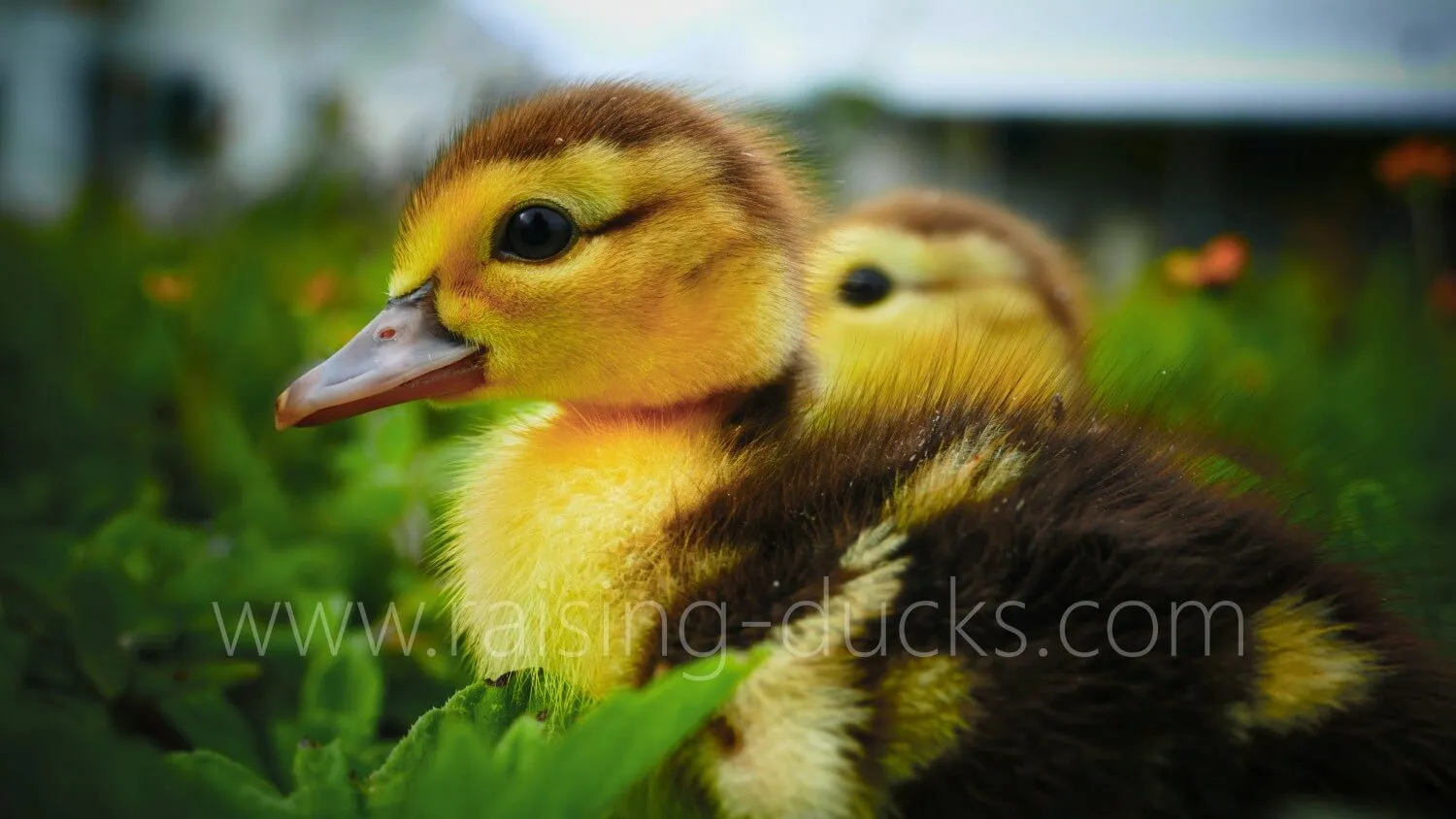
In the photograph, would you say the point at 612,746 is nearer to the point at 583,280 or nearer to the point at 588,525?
the point at 588,525

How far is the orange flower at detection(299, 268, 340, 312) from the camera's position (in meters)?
1.46

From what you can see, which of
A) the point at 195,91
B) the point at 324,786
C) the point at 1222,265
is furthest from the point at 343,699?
the point at 195,91

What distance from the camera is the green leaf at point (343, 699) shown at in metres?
0.63

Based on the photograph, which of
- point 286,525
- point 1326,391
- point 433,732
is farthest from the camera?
point 1326,391

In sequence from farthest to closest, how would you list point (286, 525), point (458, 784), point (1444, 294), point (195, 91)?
point (195, 91)
point (1444, 294)
point (286, 525)
point (458, 784)

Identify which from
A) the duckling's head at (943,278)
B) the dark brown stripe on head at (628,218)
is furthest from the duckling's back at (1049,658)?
the duckling's head at (943,278)

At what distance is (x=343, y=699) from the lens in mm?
656

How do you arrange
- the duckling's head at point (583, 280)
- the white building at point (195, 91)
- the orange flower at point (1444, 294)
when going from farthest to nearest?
the white building at point (195, 91) < the orange flower at point (1444, 294) < the duckling's head at point (583, 280)

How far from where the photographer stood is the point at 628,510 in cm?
56

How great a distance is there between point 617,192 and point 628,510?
8.0 inches

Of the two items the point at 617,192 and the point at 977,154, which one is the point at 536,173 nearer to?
the point at 617,192

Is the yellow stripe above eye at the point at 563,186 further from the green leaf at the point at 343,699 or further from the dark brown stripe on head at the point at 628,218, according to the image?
the green leaf at the point at 343,699

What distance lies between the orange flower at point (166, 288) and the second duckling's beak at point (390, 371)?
765mm

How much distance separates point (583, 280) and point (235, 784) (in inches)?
13.0
